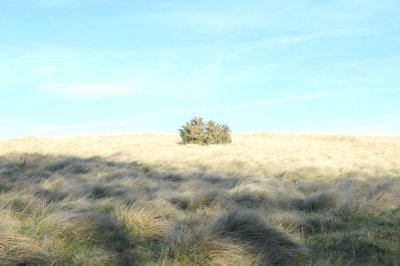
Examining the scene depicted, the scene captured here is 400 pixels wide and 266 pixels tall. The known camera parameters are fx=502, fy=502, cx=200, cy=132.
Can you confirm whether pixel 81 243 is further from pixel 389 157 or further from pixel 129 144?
pixel 129 144

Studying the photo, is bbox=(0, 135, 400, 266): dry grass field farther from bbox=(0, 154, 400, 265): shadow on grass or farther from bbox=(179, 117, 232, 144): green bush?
bbox=(179, 117, 232, 144): green bush

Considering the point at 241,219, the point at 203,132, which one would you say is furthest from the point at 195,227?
the point at 203,132

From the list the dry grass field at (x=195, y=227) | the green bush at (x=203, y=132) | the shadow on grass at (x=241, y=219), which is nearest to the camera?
the dry grass field at (x=195, y=227)

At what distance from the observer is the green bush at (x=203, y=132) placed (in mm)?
36344

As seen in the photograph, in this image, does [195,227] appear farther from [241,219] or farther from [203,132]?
[203,132]

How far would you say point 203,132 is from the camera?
120ft

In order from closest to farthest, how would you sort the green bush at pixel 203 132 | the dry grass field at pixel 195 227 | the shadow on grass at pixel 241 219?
the dry grass field at pixel 195 227 → the shadow on grass at pixel 241 219 → the green bush at pixel 203 132

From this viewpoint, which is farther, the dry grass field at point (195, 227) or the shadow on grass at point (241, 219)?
the shadow on grass at point (241, 219)

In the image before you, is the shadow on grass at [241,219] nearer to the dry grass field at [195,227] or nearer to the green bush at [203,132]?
the dry grass field at [195,227]

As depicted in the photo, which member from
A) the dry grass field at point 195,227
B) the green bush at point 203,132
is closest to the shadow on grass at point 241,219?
the dry grass field at point 195,227

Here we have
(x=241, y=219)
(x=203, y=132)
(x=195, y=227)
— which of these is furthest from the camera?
(x=203, y=132)

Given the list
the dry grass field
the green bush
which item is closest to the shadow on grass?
the dry grass field

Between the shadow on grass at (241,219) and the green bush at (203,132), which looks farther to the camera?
the green bush at (203,132)

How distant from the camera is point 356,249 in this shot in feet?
21.8
